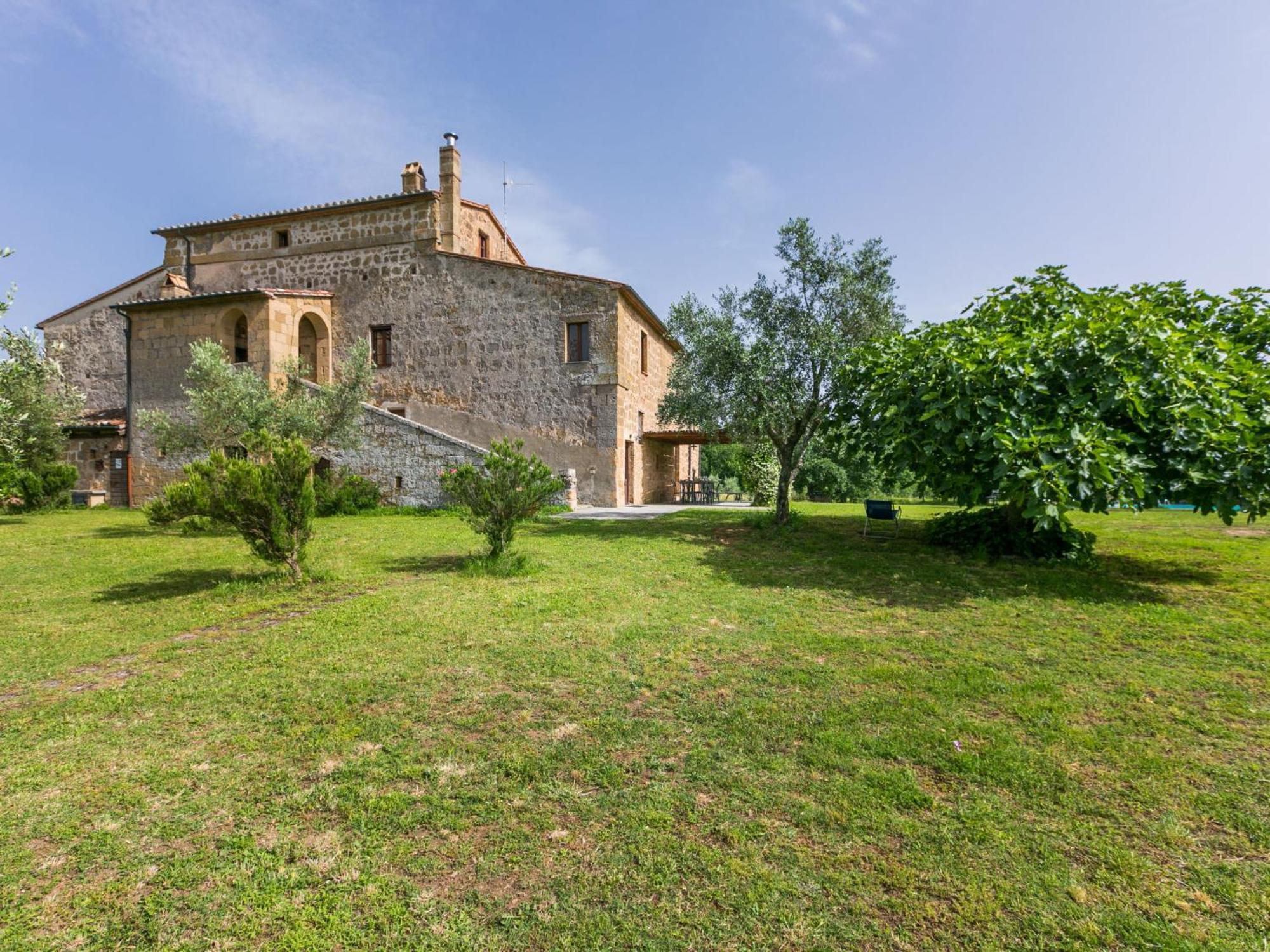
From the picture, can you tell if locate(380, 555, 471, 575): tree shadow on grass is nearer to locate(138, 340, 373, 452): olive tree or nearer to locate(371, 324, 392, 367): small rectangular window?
locate(138, 340, 373, 452): olive tree

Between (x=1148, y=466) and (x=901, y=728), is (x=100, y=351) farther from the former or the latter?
(x=1148, y=466)

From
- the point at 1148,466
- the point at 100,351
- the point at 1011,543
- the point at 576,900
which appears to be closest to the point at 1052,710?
the point at 576,900

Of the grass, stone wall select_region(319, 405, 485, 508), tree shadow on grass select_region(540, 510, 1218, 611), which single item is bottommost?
the grass

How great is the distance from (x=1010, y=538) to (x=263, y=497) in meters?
10.9

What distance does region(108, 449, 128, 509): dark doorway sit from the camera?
19969 millimetres

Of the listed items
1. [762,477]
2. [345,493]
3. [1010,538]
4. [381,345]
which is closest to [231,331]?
[381,345]

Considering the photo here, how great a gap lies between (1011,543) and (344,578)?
401 inches

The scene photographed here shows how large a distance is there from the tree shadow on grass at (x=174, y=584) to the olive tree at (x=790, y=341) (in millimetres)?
9215

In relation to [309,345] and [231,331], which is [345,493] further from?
[309,345]

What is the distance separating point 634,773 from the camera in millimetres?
3143

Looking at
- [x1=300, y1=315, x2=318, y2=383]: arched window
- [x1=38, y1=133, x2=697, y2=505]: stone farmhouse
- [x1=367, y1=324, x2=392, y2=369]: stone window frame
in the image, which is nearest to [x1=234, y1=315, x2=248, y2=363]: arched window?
[x1=38, y1=133, x2=697, y2=505]: stone farmhouse

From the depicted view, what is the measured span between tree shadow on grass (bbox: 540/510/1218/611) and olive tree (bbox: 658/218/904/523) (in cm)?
229

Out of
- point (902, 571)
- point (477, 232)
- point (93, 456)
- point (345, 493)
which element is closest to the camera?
point (902, 571)

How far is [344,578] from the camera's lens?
7848mm
